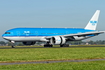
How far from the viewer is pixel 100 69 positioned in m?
15.2

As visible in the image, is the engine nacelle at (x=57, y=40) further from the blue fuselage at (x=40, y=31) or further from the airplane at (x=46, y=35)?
the blue fuselage at (x=40, y=31)

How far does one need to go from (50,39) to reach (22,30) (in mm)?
7395

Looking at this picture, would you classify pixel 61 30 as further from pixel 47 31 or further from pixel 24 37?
pixel 24 37

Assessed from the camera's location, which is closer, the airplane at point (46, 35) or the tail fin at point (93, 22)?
the airplane at point (46, 35)

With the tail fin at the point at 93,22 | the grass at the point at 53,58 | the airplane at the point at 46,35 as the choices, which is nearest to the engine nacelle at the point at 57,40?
the airplane at the point at 46,35

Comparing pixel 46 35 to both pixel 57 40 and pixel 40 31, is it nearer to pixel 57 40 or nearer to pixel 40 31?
pixel 40 31

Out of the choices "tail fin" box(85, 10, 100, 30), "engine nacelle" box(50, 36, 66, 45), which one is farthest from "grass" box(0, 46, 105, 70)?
"tail fin" box(85, 10, 100, 30)

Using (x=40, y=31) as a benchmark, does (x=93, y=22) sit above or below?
above

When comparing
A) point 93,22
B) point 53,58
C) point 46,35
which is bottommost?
point 53,58

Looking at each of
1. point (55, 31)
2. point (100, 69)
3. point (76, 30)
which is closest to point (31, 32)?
point (55, 31)

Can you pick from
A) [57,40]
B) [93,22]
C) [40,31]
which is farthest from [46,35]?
[93,22]

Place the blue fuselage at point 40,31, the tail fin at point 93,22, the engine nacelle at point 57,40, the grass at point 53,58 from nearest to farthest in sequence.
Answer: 1. the grass at point 53,58
2. the blue fuselage at point 40,31
3. the engine nacelle at point 57,40
4. the tail fin at point 93,22

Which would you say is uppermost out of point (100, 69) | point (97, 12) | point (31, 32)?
point (97, 12)

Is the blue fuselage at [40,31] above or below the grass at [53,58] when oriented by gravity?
above
